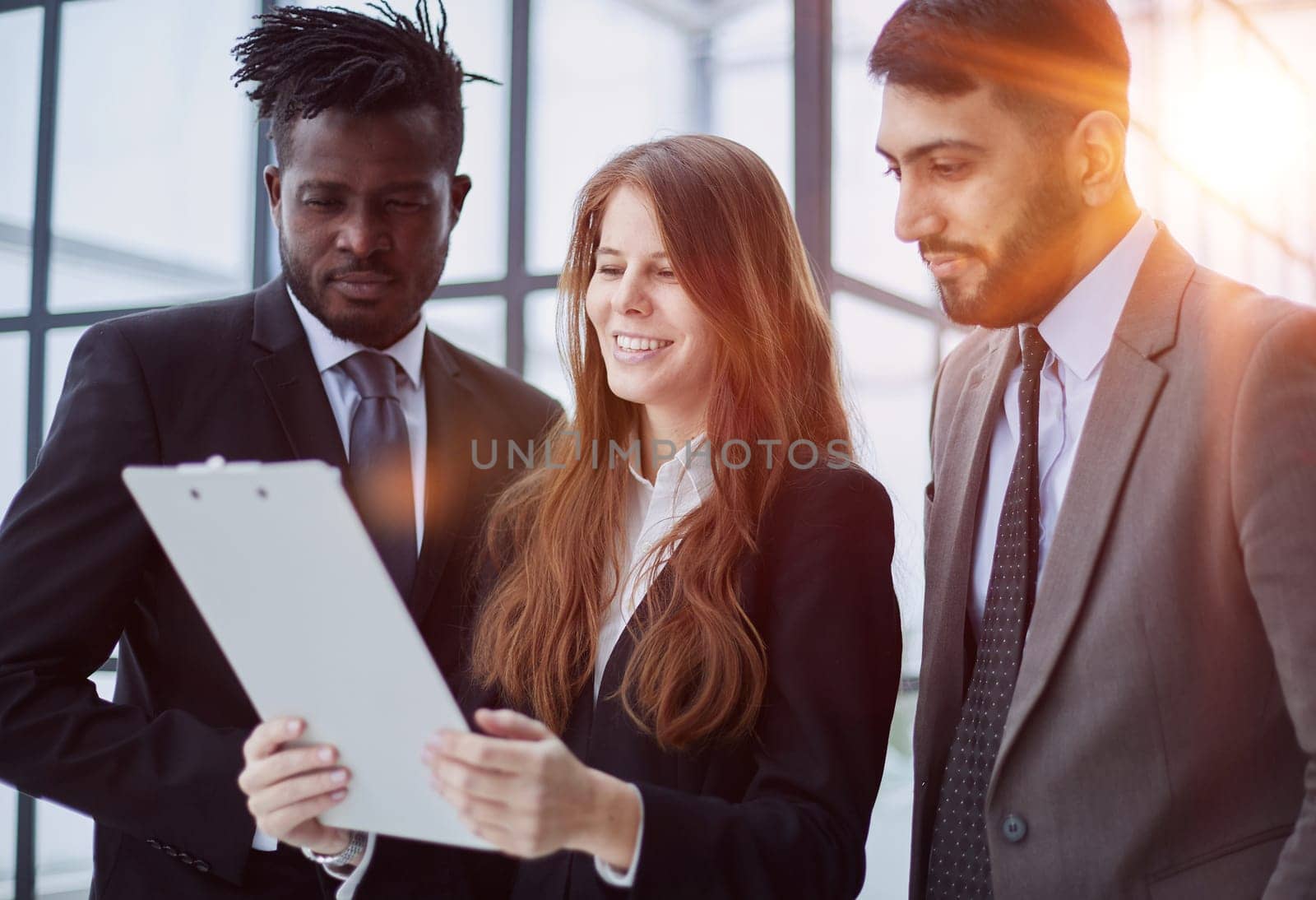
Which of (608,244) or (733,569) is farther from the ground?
(608,244)

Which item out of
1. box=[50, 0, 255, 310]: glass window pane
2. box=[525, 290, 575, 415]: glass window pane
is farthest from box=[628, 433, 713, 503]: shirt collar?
box=[50, 0, 255, 310]: glass window pane

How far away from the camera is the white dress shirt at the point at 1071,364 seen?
1.67 meters

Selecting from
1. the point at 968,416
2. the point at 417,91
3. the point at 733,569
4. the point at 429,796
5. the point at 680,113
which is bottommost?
the point at 429,796

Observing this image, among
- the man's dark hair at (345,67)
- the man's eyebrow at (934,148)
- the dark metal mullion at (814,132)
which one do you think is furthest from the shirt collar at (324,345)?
the dark metal mullion at (814,132)

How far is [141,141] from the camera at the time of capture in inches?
151

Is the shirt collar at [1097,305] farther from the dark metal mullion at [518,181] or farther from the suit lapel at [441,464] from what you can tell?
the dark metal mullion at [518,181]

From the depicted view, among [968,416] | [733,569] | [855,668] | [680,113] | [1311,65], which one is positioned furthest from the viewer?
[1311,65]

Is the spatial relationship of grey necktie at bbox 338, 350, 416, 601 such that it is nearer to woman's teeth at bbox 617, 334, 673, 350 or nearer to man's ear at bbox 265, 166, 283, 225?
man's ear at bbox 265, 166, 283, 225

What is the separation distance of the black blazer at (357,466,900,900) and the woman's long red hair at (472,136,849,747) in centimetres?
4

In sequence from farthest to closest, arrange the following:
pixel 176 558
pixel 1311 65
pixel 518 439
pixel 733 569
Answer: pixel 1311 65 < pixel 518 439 < pixel 733 569 < pixel 176 558

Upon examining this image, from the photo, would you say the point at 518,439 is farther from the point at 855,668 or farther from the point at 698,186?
the point at 855,668

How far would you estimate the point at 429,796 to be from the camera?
1.22m

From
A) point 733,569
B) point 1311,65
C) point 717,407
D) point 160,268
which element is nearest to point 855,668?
point 733,569

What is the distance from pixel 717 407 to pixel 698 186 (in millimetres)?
350
